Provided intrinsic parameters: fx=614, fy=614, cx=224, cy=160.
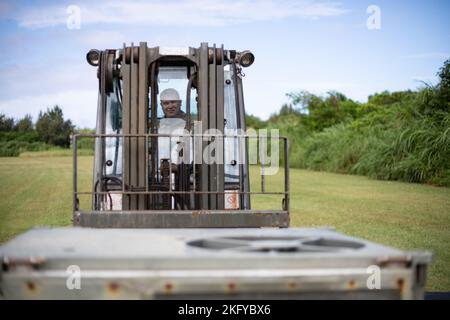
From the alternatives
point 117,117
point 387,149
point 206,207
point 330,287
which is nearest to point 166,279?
point 330,287

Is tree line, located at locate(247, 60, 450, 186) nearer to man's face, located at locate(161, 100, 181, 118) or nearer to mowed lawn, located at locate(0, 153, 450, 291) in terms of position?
mowed lawn, located at locate(0, 153, 450, 291)

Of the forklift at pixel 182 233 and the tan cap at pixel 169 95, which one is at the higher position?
the tan cap at pixel 169 95

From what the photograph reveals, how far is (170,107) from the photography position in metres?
6.58

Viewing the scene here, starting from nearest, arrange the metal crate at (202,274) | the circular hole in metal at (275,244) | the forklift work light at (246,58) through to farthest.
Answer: the metal crate at (202,274) < the circular hole in metal at (275,244) < the forklift work light at (246,58)

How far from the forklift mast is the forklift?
12 mm

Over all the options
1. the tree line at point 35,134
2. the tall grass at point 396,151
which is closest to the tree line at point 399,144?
the tall grass at point 396,151

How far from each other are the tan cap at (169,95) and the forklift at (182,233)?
0.4 inches

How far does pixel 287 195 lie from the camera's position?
18.3ft

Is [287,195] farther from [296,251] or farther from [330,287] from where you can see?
[330,287]

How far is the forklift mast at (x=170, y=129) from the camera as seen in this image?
20.3ft

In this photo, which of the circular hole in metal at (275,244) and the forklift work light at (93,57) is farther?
the forklift work light at (93,57)

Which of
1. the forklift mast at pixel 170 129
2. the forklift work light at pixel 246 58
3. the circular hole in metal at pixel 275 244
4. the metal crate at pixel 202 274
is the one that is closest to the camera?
the metal crate at pixel 202 274

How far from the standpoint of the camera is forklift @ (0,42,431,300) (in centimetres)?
300

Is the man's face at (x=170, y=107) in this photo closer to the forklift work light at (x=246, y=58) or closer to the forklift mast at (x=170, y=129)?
the forklift mast at (x=170, y=129)
